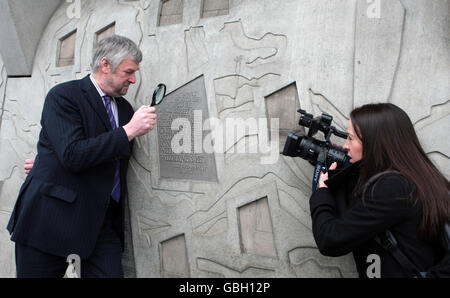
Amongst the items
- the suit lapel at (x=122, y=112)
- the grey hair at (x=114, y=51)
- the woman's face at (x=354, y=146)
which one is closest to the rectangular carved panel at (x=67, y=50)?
the suit lapel at (x=122, y=112)

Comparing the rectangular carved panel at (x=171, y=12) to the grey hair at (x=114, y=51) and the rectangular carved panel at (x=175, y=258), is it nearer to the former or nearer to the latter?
the grey hair at (x=114, y=51)

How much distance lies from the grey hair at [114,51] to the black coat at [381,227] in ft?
4.44

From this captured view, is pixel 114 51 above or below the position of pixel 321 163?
above

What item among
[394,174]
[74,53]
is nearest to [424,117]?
[394,174]

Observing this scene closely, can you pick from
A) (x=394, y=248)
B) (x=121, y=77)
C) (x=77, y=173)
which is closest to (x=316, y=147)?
(x=394, y=248)

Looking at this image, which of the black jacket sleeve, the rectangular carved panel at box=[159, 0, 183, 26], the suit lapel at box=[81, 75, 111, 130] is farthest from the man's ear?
Answer: the black jacket sleeve

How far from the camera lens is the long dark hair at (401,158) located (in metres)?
1.62

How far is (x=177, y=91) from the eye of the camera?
2803 millimetres

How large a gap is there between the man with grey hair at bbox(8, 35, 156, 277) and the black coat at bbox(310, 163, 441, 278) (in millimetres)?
1078

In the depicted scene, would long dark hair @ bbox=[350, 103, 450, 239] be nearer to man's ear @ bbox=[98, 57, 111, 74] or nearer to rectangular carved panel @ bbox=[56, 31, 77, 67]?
man's ear @ bbox=[98, 57, 111, 74]

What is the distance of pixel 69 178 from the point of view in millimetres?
2188

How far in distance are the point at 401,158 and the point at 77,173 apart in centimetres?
161

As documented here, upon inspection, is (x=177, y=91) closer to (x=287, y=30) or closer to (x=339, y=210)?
(x=287, y=30)

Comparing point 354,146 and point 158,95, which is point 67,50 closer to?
point 158,95
